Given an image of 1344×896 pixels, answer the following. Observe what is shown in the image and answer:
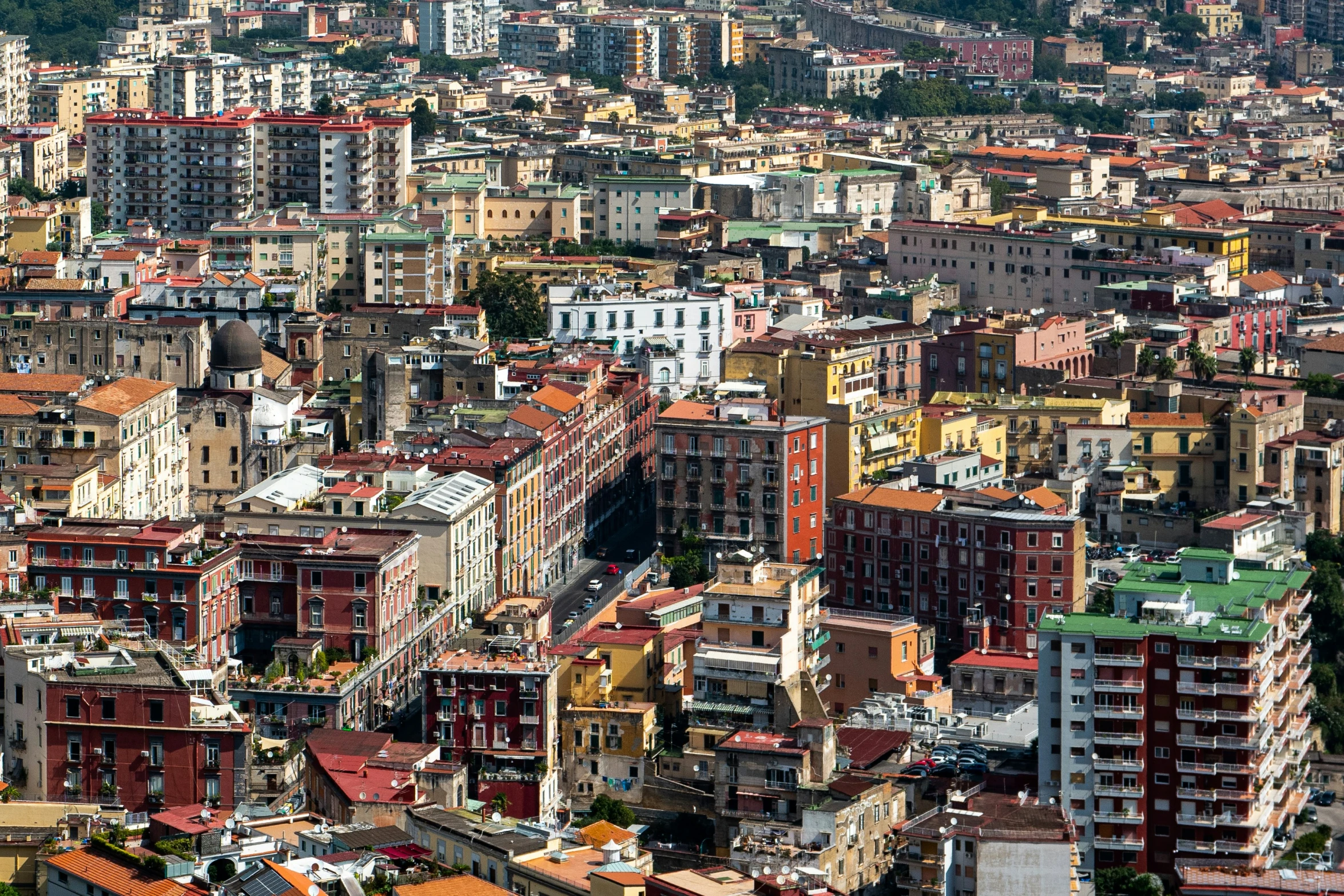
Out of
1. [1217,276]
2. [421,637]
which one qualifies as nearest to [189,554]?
[421,637]

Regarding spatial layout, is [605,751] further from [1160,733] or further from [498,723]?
[1160,733]

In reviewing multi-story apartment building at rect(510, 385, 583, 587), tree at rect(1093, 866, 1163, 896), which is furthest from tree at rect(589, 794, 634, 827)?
multi-story apartment building at rect(510, 385, 583, 587)

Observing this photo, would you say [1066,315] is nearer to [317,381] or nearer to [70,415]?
[317,381]

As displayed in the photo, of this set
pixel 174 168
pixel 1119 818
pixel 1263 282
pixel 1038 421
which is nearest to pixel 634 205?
pixel 174 168

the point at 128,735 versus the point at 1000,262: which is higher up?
the point at 1000,262

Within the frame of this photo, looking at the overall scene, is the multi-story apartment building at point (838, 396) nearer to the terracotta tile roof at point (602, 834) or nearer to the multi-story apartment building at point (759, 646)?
the multi-story apartment building at point (759, 646)

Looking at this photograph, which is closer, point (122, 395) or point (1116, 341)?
point (122, 395)

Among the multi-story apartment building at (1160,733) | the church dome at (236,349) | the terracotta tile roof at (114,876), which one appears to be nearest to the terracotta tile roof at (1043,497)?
the multi-story apartment building at (1160,733)
